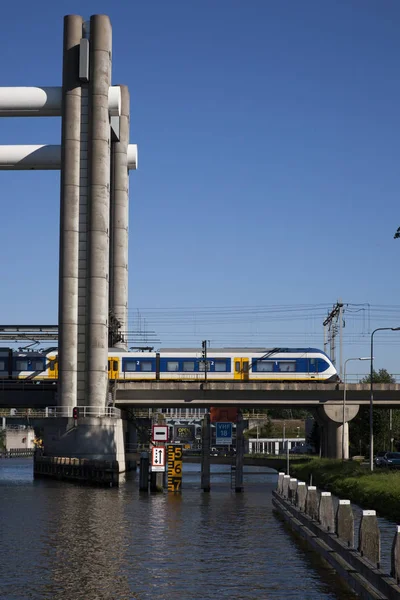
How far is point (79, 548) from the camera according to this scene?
31922 millimetres

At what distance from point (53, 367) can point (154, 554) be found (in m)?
59.3

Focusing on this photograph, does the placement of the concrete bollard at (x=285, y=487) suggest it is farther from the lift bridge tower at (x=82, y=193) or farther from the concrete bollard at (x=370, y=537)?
the lift bridge tower at (x=82, y=193)

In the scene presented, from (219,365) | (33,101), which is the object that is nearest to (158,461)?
(219,365)

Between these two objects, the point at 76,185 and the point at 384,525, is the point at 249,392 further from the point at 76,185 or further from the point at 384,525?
the point at 384,525

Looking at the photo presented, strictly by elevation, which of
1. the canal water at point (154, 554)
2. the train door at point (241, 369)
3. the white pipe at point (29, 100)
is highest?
the white pipe at point (29, 100)

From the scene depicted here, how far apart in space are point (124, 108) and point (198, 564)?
82.5m

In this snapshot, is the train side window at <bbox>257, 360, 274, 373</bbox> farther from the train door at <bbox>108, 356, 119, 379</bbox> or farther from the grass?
the grass

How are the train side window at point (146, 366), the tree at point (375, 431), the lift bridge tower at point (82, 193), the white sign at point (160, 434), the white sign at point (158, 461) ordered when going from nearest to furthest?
the white sign at point (158, 461), the white sign at point (160, 434), the lift bridge tower at point (82, 193), the train side window at point (146, 366), the tree at point (375, 431)

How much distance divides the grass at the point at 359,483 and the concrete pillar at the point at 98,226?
62.0ft

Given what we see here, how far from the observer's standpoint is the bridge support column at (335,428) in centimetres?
8656

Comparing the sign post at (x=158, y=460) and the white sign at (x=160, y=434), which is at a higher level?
the white sign at (x=160, y=434)

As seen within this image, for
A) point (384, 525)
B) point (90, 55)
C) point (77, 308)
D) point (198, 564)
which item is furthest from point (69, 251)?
point (198, 564)

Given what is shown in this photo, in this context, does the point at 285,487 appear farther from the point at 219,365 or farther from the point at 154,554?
the point at 219,365

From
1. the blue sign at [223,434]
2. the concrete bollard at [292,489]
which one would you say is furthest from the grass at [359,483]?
the blue sign at [223,434]
